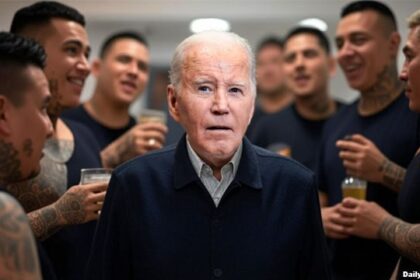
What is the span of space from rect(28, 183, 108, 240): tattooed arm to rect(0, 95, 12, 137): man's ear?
0.41m

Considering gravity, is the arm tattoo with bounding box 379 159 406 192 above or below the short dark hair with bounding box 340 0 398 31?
below

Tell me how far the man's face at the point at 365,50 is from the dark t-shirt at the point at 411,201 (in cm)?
79

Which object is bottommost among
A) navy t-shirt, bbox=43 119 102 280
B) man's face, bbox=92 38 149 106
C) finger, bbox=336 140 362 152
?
navy t-shirt, bbox=43 119 102 280

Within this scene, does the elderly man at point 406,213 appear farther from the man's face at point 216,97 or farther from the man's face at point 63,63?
the man's face at point 63,63

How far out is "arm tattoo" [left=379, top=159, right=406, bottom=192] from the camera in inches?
101

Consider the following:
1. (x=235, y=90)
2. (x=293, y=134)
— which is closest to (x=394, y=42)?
(x=293, y=134)

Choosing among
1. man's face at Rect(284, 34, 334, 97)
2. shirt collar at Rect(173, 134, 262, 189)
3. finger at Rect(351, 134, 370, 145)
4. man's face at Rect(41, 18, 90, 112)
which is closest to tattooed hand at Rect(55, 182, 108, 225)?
shirt collar at Rect(173, 134, 262, 189)

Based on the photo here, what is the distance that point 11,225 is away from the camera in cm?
127

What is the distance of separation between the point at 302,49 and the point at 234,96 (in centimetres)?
237

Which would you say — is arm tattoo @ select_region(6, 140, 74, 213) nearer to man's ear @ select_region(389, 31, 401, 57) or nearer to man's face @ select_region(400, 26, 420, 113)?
man's face @ select_region(400, 26, 420, 113)

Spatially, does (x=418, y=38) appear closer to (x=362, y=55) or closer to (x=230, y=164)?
(x=362, y=55)

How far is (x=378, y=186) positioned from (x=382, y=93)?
47 cm

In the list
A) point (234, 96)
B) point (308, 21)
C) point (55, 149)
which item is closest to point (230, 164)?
point (234, 96)

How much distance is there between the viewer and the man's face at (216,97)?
1.80 m
